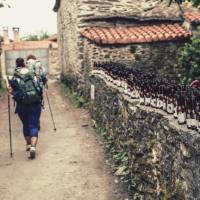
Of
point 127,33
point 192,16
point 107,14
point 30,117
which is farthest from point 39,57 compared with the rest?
point 30,117

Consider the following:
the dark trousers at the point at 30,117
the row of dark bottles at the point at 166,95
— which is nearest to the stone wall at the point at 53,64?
the dark trousers at the point at 30,117

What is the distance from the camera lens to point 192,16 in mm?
15266

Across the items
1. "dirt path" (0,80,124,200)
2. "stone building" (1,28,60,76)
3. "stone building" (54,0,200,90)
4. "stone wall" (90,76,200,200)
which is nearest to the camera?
"stone wall" (90,76,200,200)

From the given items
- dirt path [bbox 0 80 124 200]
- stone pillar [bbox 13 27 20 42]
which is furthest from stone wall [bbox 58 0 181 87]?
stone pillar [bbox 13 27 20 42]

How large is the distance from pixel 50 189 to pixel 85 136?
3315 mm

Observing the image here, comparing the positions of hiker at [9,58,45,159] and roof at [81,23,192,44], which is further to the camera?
roof at [81,23,192,44]

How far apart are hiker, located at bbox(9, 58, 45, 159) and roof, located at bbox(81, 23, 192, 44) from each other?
496cm

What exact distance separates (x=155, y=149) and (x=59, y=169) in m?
2.52

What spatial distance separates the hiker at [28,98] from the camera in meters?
8.33

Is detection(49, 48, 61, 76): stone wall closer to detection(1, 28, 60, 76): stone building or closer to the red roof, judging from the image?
detection(1, 28, 60, 76): stone building

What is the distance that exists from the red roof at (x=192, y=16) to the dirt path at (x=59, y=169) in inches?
236

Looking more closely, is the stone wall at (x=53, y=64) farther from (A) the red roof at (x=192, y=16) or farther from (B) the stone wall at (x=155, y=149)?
(B) the stone wall at (x=155, y=149)

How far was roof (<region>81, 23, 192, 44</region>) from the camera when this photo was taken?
13.4m

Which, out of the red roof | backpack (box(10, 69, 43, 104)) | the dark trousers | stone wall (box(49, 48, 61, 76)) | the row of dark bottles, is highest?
the red roof
